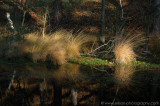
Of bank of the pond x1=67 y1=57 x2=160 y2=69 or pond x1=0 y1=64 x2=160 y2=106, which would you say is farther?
bank of the pond x1=67 y1=57 x2=160 y2=69

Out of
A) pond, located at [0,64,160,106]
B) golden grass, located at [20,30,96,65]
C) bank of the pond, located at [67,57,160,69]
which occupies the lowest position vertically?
pond, located at [0,64,160,106]

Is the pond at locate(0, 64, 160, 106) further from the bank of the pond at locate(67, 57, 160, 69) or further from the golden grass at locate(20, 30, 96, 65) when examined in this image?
the bank of the pond at locate(67, 57, 160, 69)

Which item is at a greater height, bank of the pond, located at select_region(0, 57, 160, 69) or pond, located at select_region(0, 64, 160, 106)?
bank of the pond, located at select_region(0, 57, 160, 69)

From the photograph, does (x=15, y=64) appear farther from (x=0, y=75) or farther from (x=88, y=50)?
(x=88, y=50)

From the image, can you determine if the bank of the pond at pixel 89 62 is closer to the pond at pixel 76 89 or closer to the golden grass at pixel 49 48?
the golden grass at pixel 49 48

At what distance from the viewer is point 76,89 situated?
488 cm

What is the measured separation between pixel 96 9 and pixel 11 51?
13422mm

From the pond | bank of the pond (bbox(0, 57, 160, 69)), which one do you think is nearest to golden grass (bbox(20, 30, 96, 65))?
bank of the pond (bbox(0, 57, 160, 69))

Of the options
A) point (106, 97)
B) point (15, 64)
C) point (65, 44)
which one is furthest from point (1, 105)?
point (65, 44)

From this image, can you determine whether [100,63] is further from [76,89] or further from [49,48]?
[76,89]

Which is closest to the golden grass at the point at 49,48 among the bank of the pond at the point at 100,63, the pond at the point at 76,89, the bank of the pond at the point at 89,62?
the bank of the pond at the point at 89,62

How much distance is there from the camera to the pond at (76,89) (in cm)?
407

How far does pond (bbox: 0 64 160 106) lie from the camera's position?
407cm

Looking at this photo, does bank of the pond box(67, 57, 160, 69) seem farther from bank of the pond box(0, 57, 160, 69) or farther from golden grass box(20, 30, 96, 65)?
golden grass box(20, 30, 96, 65)
